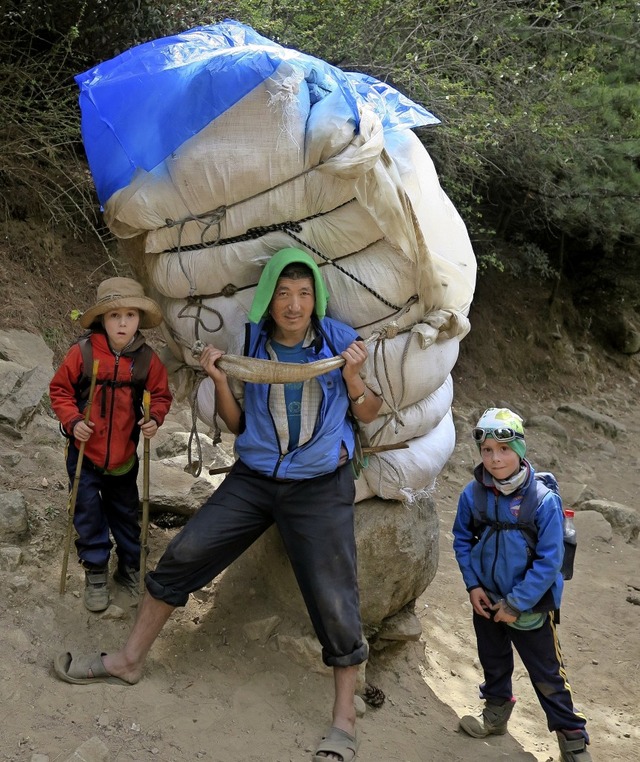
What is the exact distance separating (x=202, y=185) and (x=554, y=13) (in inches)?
253

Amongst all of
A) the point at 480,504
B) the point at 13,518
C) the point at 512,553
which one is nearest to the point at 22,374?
the point at 13,518

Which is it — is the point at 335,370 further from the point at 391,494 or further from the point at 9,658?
the point at 9,658

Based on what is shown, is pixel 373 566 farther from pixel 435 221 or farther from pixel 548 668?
pixel 435 221

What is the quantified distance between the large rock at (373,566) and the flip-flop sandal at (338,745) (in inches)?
25.2

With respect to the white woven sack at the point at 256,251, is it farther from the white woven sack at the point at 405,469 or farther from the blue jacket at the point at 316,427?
the white woven sack at the point at 405,469

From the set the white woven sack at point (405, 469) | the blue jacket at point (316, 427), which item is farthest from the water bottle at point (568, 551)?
the blue jacket at point (316, 427)

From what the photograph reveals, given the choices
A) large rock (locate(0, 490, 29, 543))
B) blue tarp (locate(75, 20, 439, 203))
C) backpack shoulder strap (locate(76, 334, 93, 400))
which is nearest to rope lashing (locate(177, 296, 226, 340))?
backpack shoulder strap (locate(76, 334, 93, 400))

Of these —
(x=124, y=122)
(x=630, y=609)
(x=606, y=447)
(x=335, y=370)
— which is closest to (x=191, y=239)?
(x=124, y=122)

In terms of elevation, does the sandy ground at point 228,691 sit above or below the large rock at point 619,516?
above

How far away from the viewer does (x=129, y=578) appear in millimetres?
3611

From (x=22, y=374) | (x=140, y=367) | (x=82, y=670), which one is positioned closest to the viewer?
(x=82, y=670)

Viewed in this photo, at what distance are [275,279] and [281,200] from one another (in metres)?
0.33

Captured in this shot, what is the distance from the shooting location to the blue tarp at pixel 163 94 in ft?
9.33

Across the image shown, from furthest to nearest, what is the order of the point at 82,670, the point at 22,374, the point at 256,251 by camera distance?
the point at 22,374, the point at 256,251, the point at 82,670
